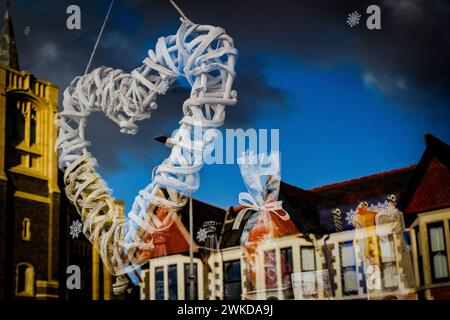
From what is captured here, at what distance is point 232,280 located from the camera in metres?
5.52

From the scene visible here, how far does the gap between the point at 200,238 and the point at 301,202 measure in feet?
2.76

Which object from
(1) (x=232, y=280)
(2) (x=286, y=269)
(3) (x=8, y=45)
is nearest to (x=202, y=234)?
(1) (x=232, y=280)

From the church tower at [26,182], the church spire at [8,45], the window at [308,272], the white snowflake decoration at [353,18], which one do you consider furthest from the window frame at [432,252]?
the church spire at [8,45]

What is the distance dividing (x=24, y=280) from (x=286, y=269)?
2.53 metres

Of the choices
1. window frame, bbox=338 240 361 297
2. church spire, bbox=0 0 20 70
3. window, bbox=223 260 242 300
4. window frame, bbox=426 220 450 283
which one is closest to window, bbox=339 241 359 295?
window frame, bbox=338 240 361 297

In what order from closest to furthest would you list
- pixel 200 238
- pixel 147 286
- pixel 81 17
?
pixel 200 238 → pixel 147 286 → pixel 81 17

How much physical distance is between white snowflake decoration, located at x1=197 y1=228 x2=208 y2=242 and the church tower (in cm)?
157

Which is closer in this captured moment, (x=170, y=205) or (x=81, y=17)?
(x=170, y=205)

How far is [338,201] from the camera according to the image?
5.00 metres

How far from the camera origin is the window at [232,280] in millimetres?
5480

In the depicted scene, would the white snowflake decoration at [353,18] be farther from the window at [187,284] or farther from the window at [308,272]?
the window at [187,284]
